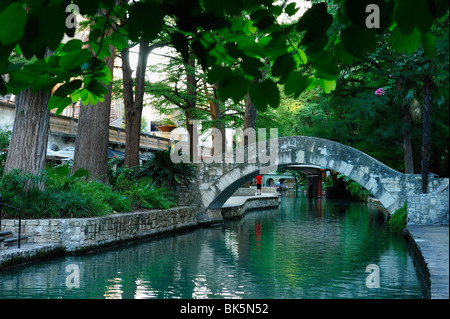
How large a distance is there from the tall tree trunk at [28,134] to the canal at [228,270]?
93.8 inches

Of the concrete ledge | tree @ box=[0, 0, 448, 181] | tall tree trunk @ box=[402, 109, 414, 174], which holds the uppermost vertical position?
tall tree trunk @ box=[402, 109, 414, 174]

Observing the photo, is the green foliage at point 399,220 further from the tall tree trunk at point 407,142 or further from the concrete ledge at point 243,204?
the concrete ledge at point 243,204

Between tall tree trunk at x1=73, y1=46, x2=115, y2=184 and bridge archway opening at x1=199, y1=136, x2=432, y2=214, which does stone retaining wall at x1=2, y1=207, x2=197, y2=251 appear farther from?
bridge archway opening at x1=199, y1=136, x2=432, y2=214

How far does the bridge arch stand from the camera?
57.3 feet

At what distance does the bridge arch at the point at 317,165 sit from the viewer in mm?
17469

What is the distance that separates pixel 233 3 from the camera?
1896 mm

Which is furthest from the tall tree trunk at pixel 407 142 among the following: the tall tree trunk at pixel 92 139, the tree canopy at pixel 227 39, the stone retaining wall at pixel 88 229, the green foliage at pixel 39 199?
the tree canopy at pixel 227 39

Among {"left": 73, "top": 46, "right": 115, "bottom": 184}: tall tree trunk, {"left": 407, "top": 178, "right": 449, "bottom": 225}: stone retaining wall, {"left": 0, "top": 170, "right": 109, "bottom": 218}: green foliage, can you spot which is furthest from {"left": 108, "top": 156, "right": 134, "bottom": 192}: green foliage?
{"left": 407, "top": 178, "right": 449, "bottom": 225}: stone retaining wall

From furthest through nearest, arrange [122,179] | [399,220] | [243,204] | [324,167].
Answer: [243,204] → [324,167] → [122,179] → [399,220]

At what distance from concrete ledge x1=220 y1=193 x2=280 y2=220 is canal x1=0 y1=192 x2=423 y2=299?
21.7 ft

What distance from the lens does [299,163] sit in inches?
752

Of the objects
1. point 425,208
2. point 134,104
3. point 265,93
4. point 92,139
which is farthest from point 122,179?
point 265,93

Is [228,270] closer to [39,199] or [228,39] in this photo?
[39,199]

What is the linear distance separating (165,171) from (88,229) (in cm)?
700
